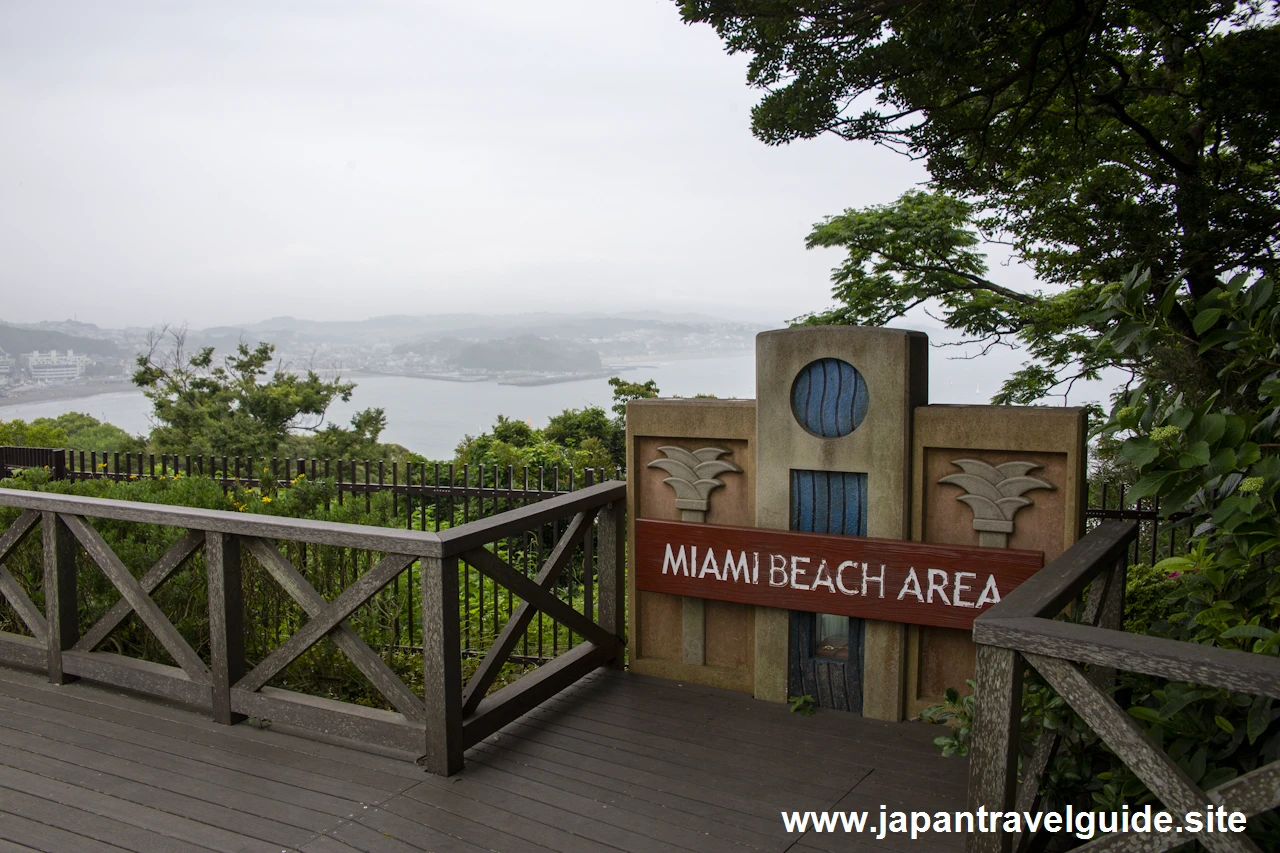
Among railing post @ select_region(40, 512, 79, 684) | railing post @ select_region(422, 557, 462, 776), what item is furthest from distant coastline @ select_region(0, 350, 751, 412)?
railing post @ select_region(422, 557, 462, 776)

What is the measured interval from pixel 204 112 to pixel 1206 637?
52.2m

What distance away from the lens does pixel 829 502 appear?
14.1 ft

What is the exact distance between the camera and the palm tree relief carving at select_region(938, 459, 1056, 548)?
387 centimetres

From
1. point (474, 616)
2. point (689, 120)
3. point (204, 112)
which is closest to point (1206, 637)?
point (474, 616)

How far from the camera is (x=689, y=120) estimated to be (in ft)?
110

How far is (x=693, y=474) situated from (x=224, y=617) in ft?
7.97

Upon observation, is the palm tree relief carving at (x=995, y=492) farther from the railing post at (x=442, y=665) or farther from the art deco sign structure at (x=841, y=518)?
the railing post at (x=442, y=665)

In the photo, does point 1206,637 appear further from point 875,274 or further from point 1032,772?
point 875,274

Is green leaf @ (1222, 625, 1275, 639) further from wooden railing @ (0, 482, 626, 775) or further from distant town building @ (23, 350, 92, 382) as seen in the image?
distant town building @ (23, 350, 92, 382)

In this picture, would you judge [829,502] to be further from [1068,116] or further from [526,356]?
[526,356]

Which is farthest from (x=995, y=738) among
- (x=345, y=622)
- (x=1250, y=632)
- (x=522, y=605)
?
(x=345, y=622)

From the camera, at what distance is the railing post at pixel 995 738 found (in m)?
2.41

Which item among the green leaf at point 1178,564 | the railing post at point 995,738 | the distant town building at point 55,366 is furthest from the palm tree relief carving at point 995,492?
the distant town building at point 55,366

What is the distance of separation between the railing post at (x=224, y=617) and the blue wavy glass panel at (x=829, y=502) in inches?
108
